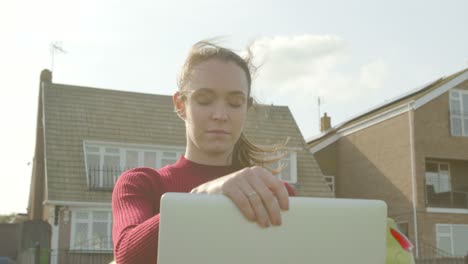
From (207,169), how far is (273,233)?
0.77 metres

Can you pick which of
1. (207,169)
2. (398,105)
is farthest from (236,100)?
(398,105)

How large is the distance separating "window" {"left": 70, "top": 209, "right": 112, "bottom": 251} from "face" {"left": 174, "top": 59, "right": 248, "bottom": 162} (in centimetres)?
2017

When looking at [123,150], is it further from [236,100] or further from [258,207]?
[258,207]

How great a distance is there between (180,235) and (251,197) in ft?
0.46

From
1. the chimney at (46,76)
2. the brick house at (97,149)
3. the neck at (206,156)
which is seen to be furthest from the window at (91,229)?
the neck at (206,156)

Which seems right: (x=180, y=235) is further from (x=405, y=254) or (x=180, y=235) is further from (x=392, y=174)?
(x=392, y=174)

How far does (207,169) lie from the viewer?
1.89 meters

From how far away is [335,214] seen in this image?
1.18 metres

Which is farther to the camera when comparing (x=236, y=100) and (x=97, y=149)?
(x=97, y=149)

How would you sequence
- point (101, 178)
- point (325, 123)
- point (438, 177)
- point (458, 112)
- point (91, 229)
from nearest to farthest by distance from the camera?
1. point (91, 229)
2. point (101, 178)
3. point (458, 112)
4. point (438, 177)
5. point (325, 123)

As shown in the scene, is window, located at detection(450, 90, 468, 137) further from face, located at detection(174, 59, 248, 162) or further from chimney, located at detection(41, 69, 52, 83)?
face, located at detection(174, 59, 248, 162)

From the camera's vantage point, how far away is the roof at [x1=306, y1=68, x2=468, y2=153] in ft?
81.7

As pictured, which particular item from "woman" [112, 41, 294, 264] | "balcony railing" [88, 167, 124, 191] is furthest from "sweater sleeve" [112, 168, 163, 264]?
"balcony railing" [88, 167, 124, 191]

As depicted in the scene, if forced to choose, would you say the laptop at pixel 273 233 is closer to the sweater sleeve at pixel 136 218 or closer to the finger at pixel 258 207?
the finger at pixel 258 207
